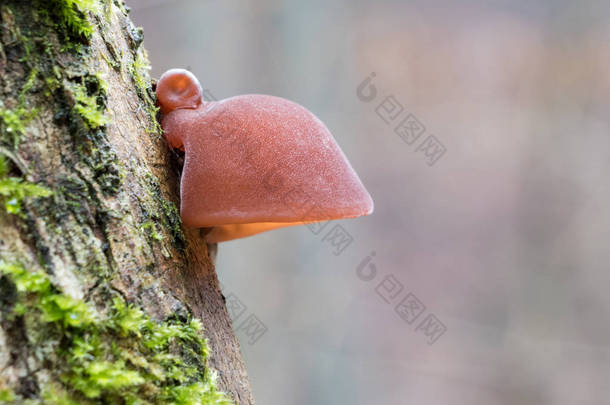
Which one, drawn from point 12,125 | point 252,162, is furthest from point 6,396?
point 252,162

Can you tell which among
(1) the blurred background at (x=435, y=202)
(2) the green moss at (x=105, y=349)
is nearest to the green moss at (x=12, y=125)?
(2) the green moss at (x=105, y=349)

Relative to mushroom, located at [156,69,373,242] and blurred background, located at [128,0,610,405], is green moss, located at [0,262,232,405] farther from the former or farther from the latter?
blurred background, located at [128,0,610,405]

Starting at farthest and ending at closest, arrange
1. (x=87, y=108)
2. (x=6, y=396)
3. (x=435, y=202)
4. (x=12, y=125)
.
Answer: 1. (x=435, y=202)
2. (x=87, y=108)
3. (x=12, y=125)
4. (x=6, y=396)

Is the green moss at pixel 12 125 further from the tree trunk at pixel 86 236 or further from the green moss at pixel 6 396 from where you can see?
the green moss at pixel 6 396

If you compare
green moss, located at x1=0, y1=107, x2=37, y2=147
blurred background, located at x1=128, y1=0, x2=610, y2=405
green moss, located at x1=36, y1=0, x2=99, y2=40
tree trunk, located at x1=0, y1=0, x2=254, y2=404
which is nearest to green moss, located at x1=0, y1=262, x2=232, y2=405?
tree trunk, located at x1=0, y1=0, x2=254, y2=404

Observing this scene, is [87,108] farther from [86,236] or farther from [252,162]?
[252,162]

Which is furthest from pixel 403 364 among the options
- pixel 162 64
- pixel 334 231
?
pixel 162 64
